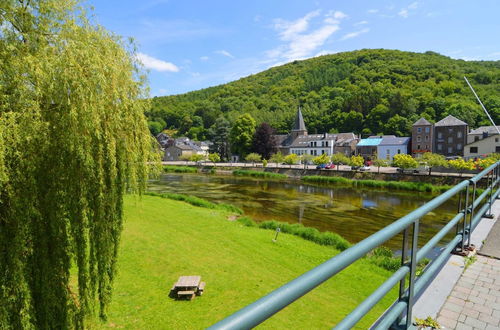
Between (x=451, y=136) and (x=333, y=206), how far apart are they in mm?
48279

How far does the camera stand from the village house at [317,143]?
227ft

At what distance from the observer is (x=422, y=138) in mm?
62719

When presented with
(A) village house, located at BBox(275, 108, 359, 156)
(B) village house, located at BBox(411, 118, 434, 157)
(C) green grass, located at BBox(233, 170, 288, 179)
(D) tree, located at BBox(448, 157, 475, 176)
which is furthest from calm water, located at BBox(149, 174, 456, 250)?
(B) village house, located at BBox(411, 118, 434, 157)

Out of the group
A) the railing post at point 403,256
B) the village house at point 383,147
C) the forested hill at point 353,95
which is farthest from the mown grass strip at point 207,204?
the forested hill at point 353,95

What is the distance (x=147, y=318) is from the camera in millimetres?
8320

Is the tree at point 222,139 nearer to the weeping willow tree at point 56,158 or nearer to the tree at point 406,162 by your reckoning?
the tree at point 406,162

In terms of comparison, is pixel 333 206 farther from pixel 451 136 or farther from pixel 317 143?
pixel 451 136

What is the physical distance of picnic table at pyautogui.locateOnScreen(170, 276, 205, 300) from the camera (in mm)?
9227

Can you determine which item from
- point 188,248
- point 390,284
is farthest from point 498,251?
point 188,248

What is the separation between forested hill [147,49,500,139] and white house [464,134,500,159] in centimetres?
2196

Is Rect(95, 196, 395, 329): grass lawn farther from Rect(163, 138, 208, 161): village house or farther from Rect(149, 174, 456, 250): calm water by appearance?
Rect(163, 138, 208, 161): village house

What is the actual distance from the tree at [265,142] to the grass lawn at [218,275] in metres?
53.8

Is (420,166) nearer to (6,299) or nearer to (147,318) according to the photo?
(147,318)

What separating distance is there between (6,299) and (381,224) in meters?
21.4
